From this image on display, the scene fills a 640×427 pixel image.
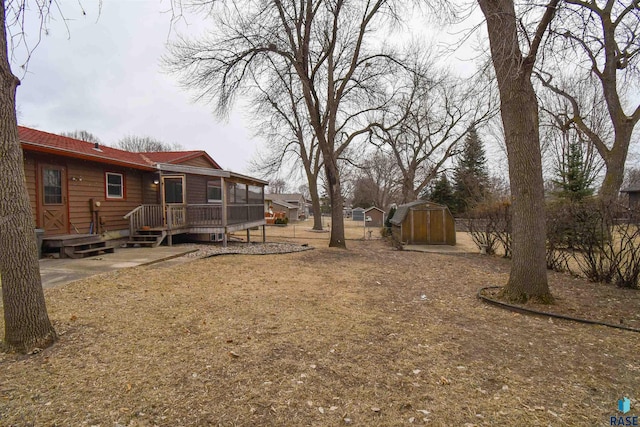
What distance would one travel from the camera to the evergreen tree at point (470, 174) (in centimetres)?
2744

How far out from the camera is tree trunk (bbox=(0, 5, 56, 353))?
117 inches

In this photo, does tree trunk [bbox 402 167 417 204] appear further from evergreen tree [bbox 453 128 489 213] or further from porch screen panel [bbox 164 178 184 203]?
porch screen panel [bbox 164 178 184 203]

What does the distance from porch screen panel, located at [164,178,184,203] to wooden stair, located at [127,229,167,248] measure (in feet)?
7.64

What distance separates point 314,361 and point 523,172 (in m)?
4.09

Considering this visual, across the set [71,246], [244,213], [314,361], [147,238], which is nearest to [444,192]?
[244,213]

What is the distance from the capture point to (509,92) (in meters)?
4.84

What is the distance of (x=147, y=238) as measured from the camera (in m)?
10.7

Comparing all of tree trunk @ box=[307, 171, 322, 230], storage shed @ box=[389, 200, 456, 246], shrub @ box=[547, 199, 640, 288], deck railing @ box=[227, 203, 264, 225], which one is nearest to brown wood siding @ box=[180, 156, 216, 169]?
deck railing @ box=[227, 203, 264, 225]

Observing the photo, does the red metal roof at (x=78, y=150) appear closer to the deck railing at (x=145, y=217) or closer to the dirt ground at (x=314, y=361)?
the deck railing at (x=145, y=217)

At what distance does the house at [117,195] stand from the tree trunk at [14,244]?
19.2ft

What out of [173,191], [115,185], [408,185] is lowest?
[173,191]

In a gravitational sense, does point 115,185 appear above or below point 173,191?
above

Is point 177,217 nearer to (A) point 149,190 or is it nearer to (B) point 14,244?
(A) point 149,190

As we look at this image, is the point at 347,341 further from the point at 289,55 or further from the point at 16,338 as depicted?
the point at 289,55
